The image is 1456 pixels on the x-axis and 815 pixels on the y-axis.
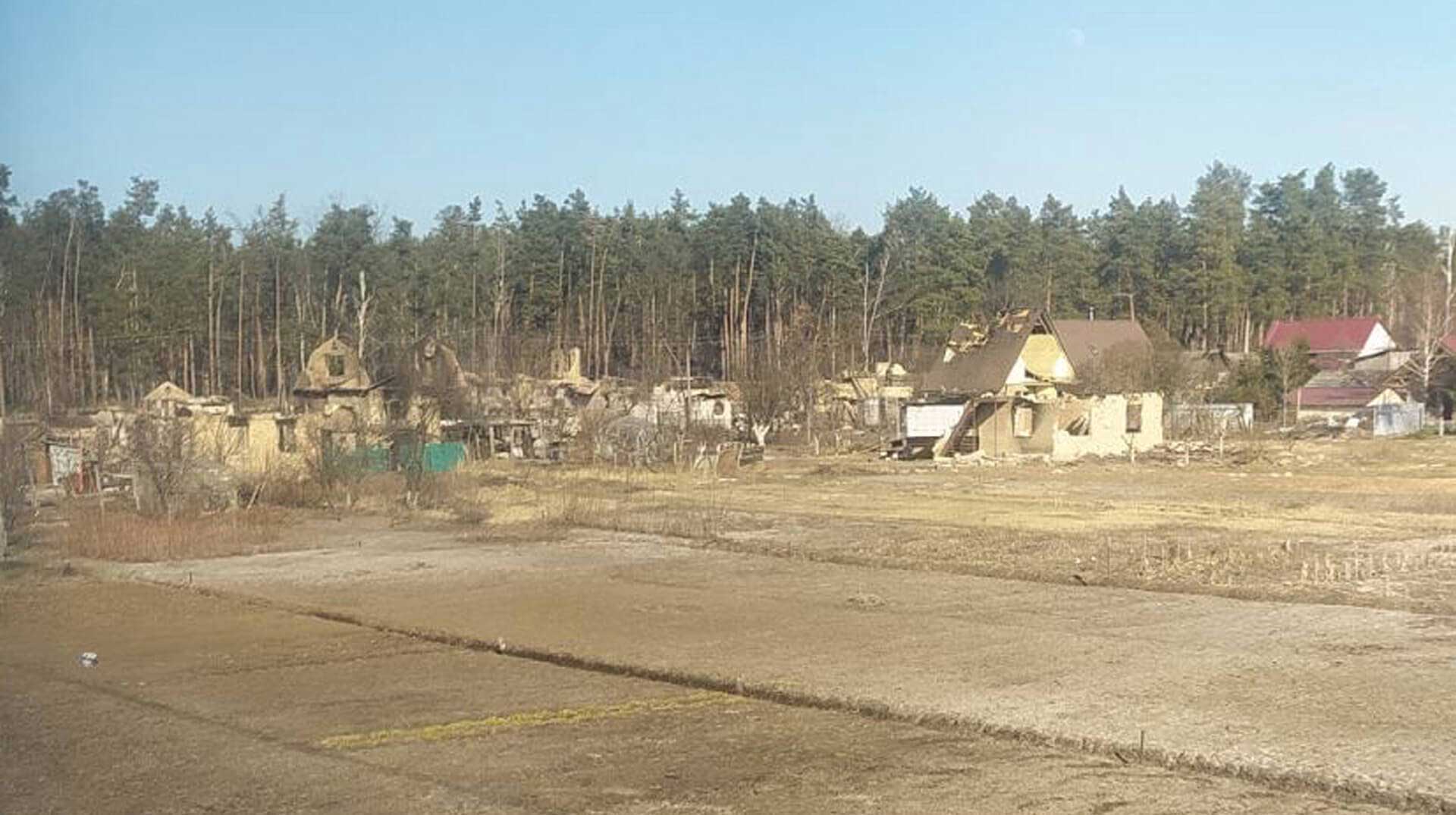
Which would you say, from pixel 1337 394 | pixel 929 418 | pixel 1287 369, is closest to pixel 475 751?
pixel 929 418

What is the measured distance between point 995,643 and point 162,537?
1794cm

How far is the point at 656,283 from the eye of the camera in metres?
77.9

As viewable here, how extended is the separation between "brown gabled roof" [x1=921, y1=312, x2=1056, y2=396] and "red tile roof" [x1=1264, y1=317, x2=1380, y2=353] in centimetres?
2105

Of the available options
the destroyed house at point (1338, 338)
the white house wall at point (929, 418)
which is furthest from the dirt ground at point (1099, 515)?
the destroyed house at point (1338, 338)

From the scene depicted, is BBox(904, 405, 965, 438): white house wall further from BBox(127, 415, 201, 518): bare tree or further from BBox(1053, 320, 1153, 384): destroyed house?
BBox(127, 415, 201, 518): bare tree

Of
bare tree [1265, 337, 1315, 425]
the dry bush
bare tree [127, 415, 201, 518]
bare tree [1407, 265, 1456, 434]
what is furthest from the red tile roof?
the dry bush

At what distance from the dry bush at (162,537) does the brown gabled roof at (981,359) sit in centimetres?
3563

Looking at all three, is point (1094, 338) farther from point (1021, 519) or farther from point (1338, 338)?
point (1021, 519)

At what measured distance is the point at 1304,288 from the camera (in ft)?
290

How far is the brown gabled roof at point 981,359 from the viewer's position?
202 feet

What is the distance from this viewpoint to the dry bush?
2572 cm

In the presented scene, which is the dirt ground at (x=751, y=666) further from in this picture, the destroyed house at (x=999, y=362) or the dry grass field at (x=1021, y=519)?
the destroyed house at (x=999, y=362)

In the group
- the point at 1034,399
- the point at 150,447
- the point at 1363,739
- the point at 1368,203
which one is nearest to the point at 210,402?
the point at 150,447

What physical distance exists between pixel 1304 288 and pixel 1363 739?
84.8 m
